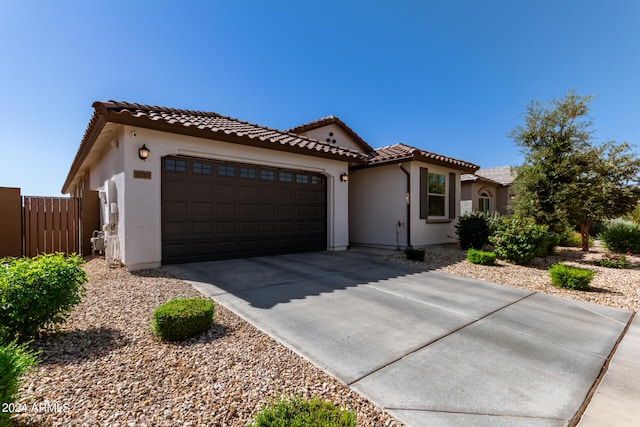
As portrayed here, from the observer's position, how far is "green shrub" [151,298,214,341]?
9.75 ft

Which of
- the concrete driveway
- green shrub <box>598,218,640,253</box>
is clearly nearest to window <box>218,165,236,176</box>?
the concrete driveway

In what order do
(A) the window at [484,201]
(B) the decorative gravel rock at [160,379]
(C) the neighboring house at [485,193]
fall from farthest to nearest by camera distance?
1. (A) the window at [484,201]
2. (C) the neighboring house at [485,193]
3. (B) the decorative gravel rock at [160,379]

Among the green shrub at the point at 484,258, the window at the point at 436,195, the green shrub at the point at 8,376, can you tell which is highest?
the window at the point at 436,195

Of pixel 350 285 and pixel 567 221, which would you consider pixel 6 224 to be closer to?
pixel 350 285

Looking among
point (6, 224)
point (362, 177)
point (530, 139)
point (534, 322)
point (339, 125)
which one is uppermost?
point (339, 125)

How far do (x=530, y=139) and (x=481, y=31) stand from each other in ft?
13.7

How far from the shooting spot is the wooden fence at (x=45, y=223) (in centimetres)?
765

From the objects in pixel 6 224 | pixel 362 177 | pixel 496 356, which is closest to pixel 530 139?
pixel 362 177

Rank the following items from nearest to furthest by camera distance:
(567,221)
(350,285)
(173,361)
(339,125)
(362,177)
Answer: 1. (173,361)
2. (350,285)
3. (567,221)
4. (362,177)
5. (339,125)

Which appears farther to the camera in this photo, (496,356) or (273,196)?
(273,196)

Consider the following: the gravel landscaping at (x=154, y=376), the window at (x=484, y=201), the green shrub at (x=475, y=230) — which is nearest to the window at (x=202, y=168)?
the gravel landscaping at (x=154, y=376)

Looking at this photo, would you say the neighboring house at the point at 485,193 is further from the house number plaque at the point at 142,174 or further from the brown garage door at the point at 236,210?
the house number plaque at the point at 142,174

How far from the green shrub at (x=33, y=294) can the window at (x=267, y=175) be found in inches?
219

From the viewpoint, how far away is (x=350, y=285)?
5.42m
